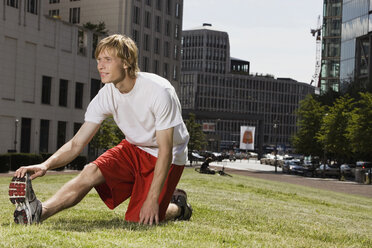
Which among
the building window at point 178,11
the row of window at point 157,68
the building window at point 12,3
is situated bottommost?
the row of window at point 157,68

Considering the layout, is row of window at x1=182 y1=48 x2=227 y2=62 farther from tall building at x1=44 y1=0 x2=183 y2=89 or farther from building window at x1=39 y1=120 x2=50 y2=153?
building window at x1=39 y1=120 x2=50 y2=153

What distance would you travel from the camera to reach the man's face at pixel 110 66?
559 centimetres

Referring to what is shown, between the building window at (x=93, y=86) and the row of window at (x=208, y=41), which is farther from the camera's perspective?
the row of window at (x=208, y=41)

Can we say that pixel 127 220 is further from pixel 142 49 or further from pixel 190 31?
pixel 190 31

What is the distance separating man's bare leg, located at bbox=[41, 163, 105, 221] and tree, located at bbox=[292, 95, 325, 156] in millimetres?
60850

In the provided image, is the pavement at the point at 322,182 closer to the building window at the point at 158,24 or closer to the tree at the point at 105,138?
the tree at the point at 105,138

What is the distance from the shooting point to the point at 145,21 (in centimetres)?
8138

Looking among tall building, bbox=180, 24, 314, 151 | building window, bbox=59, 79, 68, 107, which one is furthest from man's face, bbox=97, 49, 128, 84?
tall building, bbox=180, 24, 314, 151

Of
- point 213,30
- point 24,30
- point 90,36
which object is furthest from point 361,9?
point 213,30

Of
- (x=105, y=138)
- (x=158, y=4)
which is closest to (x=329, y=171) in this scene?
(x=105, y=138)

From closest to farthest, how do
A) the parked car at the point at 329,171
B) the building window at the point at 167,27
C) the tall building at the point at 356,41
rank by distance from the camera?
the parked car at the point at 329,171, the tall building at the point at 356,41, the building window at the point at 167,27

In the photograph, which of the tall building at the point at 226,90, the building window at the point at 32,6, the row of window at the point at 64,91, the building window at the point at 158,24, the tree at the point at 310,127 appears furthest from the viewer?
the tall building at the point at 226,90

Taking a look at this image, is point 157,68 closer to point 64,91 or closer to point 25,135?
point 64,91

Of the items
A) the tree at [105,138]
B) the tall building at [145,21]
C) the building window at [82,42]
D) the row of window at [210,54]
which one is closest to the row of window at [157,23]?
the tall building at [145,21]
